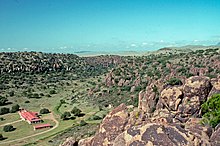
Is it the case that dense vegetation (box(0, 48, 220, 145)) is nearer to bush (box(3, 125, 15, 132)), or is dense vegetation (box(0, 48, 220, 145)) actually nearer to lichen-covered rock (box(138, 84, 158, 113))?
lichen-covered rock (box(138, 84, 158, 113))

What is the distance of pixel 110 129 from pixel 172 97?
59.5 ft

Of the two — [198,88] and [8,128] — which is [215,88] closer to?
[198,88]

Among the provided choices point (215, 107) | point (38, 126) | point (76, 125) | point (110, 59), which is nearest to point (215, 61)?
point (76, 125)

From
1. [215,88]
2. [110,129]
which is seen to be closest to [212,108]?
[215,88]

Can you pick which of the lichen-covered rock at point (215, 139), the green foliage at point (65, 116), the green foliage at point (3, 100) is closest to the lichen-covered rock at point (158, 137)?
the lichen-covered rock at point (215, 139)

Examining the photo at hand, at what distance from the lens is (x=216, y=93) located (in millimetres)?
33938

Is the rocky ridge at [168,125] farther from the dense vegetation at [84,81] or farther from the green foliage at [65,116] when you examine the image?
the green foliage at [65,116]

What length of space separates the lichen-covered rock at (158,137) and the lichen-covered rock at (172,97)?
2083 cm

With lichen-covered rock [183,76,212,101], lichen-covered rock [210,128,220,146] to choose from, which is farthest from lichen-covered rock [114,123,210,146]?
lichen-covered rock [183,76,212,101]

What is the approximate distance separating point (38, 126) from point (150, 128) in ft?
180

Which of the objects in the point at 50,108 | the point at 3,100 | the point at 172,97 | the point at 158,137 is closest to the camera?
the point at 158,137

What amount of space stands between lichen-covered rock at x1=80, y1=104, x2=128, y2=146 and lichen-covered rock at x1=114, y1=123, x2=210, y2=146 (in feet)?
12.4

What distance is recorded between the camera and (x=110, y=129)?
69.6 feet

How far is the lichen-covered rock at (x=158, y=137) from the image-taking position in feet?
49.2
